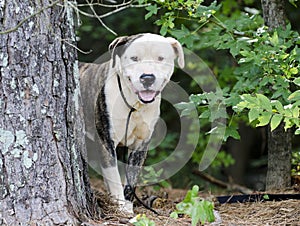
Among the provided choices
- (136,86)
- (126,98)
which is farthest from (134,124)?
(136,86)

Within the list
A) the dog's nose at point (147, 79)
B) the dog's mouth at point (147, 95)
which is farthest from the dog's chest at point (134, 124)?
the dog's nose at point (147, 79)

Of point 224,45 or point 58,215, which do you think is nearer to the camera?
point 58,215

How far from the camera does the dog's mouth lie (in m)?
3.99

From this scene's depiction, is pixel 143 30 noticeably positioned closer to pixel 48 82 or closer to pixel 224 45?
pixel 224 45

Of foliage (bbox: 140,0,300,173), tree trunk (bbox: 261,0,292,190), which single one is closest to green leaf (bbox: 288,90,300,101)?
foliage (bbox: 140,0,300,173)

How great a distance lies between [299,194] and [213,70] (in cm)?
366

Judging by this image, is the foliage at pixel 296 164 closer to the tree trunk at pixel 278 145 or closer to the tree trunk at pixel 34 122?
the tree trunk at pixel 278 145

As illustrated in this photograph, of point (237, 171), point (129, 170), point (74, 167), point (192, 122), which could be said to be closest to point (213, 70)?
point (192, 122)

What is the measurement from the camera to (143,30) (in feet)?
27.0

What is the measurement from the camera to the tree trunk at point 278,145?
4594 mm

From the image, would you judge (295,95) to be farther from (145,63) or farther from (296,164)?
(296,164)

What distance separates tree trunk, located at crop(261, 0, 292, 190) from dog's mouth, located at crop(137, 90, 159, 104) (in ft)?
3.74

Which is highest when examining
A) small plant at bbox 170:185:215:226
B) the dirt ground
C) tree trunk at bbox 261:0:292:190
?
tree trunk at bbox 261:0:292:190

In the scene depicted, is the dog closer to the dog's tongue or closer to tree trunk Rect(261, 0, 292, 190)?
the dog's tongue
